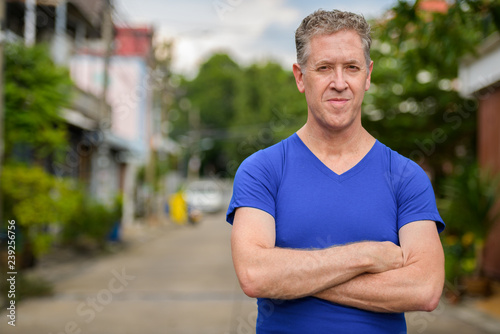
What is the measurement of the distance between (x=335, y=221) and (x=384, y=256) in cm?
20

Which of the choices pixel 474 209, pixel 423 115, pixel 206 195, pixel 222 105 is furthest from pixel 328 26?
pixel 222 105

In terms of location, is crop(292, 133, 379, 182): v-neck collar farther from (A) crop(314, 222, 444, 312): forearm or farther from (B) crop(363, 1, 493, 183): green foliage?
(B) crop(363, 1, 493, 183): green foliage

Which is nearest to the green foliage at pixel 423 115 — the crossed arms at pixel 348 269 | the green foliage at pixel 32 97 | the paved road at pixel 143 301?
the paved road at pixel 143 301

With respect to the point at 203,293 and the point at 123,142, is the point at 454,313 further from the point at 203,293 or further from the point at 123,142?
the point at 123,142

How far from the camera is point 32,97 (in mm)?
9406

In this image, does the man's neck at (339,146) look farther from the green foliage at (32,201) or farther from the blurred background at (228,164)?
the green foliage at (32,201)

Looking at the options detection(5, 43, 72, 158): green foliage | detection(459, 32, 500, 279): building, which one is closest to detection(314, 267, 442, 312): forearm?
detection(459, 32, 500, 279): building

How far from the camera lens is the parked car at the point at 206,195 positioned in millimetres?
34500

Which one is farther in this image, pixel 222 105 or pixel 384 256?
pixel 222 105

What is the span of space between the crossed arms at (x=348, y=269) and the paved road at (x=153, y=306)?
15.7 feet

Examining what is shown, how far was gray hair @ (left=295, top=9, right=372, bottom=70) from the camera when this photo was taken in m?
1.98

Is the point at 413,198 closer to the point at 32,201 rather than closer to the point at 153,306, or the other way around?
the point at 153,306

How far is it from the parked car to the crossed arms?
1257 inches

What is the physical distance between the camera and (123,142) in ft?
83.8
